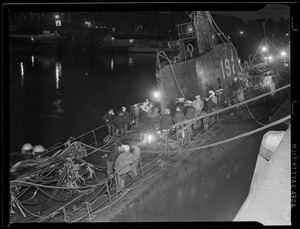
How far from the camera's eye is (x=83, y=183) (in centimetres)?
1141

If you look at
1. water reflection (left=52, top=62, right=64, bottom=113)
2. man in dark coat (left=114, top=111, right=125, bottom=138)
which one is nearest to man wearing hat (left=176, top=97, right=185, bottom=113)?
man in dark coat (left=114, top=111, right=125, bottom=138)

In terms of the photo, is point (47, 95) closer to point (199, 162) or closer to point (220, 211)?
point (199, 162)

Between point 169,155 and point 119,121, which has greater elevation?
point 119,121

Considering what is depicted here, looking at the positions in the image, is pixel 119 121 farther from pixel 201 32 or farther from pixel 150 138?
pixel 201 32

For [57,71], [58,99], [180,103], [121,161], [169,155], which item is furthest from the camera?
[57,71]

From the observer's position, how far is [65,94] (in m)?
38.5

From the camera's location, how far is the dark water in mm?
25734

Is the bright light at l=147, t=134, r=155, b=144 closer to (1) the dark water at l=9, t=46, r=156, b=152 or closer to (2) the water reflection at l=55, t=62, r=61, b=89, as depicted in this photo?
(1) the dark water at l=9, t=46, r=156, b=152

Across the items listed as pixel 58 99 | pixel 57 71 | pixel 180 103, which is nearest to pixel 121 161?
pixel 180 103

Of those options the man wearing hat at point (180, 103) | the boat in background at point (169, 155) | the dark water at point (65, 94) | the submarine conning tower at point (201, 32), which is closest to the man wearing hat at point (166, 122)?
the boat in background at point (169, 155)

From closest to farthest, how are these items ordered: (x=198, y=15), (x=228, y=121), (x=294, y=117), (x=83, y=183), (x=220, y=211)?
(x=294, y=117)
(x=83, y=183)
(x=220, y=211)
(x=228, y=121)
(x=198, y=15)

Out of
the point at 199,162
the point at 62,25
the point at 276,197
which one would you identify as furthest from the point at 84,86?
the point at 62,25

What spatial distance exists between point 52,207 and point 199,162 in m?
6.76

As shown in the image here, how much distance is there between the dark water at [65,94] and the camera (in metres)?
25.7
